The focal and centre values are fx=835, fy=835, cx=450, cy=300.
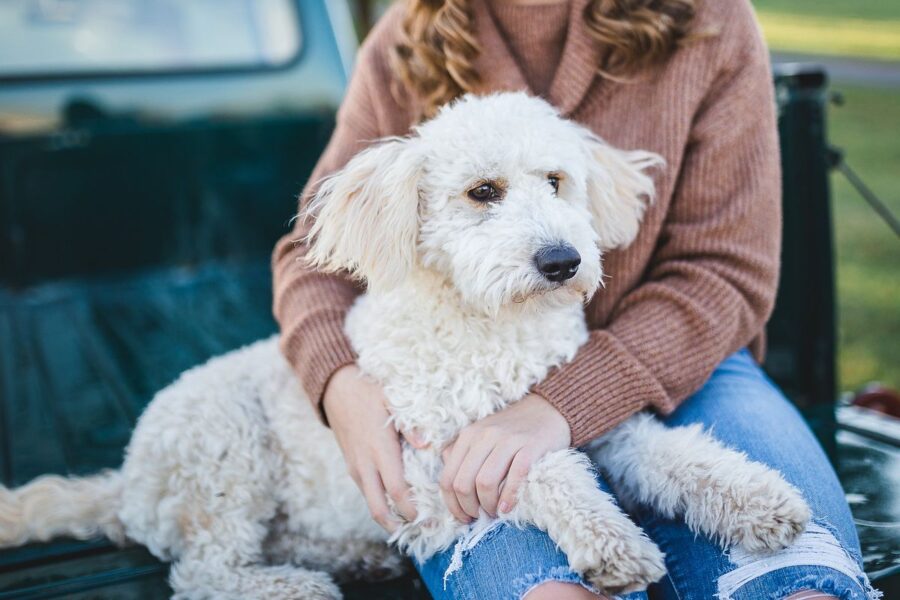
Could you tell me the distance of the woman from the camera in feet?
5.54

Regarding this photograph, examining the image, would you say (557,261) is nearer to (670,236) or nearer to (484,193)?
(484,193)

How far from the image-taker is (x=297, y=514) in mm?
2021

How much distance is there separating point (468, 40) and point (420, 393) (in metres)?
0.93

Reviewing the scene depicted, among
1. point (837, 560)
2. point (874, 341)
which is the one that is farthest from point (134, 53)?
point (874, 341)

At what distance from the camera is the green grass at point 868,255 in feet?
16.1

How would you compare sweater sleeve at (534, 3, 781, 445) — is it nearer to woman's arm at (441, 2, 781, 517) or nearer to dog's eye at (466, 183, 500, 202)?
woman's arm at (441, 2, 781, 517)

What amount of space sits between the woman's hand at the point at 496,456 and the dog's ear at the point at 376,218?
0.39m

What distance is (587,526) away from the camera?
60.6 inches

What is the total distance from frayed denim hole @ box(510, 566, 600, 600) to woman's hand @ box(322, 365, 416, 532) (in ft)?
1.06

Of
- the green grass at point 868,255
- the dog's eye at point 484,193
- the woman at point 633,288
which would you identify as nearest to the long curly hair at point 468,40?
the woman at point 633,288

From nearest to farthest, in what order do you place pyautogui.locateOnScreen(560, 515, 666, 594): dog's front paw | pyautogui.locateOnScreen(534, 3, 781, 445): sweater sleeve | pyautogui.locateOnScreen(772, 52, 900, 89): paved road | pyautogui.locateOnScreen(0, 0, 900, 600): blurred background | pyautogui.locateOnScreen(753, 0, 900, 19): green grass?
pyautogui.locateOnScreen(560, 515, 666, 594): dog's front paw, pyautogui.locateOnScreen(534, 3, 781, 445): sweater sleeve, pyautogui.locateOnScreen(0, 0, 900, 600): blurred background, pyautogui.locateOnScreen(772, 52, 900, 89): paved road, pyautogui.locateOnScreen(753, 0, 900, 19): green grass

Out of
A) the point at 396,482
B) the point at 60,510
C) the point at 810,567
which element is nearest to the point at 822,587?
the point at 810,567

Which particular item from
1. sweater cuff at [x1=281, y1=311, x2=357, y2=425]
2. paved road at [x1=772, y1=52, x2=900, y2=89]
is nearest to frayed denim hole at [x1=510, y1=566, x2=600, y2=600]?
sweater cuff at [x1=281, y1=311, x2=357, y2=425]

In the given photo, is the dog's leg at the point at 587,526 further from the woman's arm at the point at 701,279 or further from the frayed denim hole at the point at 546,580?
the woman's arm at the point at 701,279
